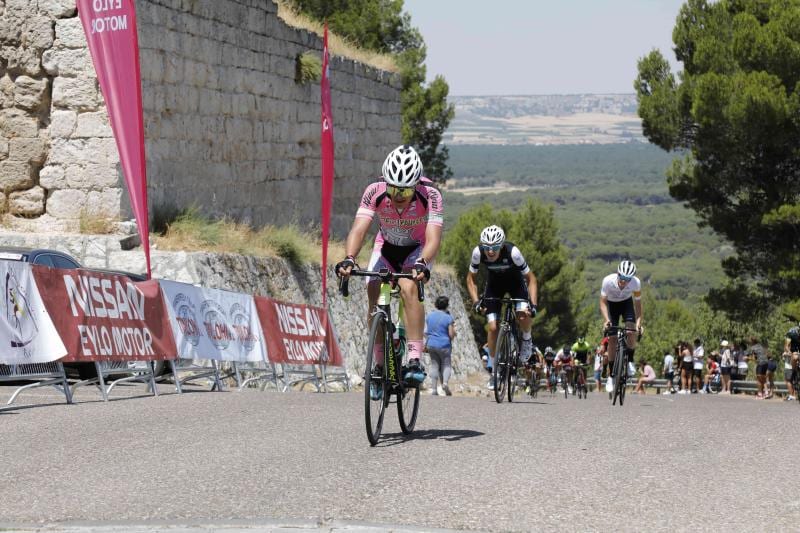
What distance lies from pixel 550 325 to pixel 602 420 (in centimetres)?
4623

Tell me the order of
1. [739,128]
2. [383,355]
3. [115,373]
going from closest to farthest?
[383,355], [115,373], [739,128]

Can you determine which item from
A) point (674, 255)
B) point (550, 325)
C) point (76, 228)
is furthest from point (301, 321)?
point (674, 255)

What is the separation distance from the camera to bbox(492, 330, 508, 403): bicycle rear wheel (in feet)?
49.7

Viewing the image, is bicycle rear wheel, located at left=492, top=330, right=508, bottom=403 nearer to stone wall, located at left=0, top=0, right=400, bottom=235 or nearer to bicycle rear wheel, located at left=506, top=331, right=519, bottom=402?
bicycle rear wheel, located at left=506, top=331, right=519, bottom=402

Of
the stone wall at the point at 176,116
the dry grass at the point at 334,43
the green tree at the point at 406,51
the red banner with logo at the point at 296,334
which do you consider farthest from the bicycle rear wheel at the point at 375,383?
the green tree at the point at 406,51

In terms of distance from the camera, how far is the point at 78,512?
721cm

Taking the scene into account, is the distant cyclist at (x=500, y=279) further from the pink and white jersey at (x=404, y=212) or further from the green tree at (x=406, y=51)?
the green tree at (x=406, y=51)

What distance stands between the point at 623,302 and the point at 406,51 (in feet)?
104

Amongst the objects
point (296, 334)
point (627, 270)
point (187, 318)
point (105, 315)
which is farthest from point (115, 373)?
point (627, 270)

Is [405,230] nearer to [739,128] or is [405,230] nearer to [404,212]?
[404,212]

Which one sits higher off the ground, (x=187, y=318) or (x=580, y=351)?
(x=187, y=318)

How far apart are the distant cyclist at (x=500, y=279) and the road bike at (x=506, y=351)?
110mm

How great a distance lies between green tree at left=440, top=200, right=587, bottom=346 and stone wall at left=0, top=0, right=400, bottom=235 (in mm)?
30090

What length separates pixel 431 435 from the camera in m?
10.5
